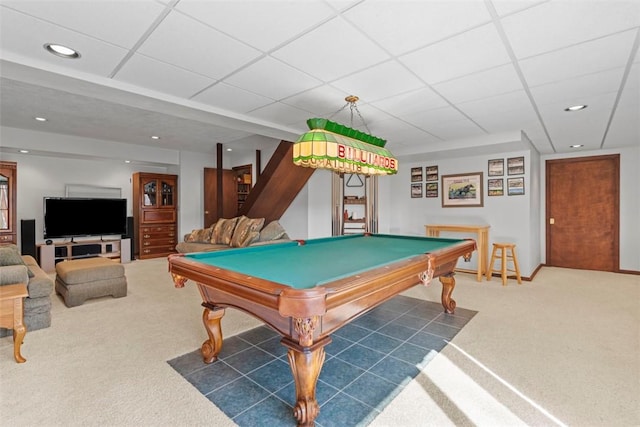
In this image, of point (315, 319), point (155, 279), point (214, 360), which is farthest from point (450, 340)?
point (155, 279)

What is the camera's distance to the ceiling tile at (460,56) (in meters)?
2.08

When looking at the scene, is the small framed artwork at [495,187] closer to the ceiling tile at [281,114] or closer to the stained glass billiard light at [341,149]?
the stained glass billiard light at [341,149]

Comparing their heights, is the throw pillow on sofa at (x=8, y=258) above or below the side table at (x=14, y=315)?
above

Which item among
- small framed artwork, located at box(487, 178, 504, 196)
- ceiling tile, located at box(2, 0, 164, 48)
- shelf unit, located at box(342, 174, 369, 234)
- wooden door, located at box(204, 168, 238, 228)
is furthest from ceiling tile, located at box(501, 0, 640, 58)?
wooden door, located at box(204, 168, 238, 228)

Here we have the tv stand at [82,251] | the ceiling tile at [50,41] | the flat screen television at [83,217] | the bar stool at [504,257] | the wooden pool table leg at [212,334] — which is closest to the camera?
the ceiling tile at [50,41]

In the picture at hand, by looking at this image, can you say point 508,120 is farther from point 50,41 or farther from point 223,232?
point 223,232

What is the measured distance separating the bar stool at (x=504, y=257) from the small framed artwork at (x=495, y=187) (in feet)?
3.09

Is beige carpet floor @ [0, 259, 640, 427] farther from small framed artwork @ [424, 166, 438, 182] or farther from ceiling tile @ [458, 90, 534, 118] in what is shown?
small framed artwork @ [424, 166, 438, 182]

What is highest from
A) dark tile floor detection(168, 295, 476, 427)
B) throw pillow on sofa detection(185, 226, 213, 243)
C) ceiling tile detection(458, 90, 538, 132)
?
ceiling tile detection(458, 90, 538, 132)

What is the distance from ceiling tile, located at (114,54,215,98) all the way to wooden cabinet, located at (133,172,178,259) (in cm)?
472

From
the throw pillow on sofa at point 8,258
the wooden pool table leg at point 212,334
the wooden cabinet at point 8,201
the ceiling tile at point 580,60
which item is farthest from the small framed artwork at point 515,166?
the wooden cabinet at point 8,201

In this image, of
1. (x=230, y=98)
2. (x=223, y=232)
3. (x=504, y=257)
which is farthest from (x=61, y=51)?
(x=504, y=257)

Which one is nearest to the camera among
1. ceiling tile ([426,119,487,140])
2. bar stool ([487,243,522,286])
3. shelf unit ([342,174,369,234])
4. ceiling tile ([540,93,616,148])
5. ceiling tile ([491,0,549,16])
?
ceiling tile ([491,0,549,16])

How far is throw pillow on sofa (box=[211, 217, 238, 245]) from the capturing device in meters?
5.69
